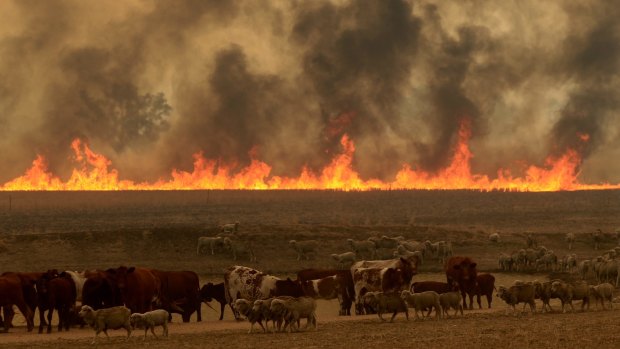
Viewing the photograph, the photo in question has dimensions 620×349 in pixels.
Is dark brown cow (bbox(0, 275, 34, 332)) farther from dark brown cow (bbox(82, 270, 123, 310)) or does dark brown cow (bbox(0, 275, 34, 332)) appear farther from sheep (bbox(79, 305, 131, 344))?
sheep (bbox(79, 305, 131, 344))

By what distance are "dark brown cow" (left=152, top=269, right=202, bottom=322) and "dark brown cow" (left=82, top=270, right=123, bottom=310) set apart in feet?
9.45

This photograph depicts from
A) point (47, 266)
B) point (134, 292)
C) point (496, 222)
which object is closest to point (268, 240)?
point (47, 266)

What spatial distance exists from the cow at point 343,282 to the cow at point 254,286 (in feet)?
5.19

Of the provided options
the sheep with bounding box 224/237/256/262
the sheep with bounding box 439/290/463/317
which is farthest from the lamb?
the sheep with bounding box 224/237/256/262

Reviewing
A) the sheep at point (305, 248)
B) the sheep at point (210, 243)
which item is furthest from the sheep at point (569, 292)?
the sheep at point (210, 243)

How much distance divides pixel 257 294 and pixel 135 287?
436 centimetres

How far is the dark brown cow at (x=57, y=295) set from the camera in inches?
1181

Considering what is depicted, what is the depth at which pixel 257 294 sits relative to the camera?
111 ft

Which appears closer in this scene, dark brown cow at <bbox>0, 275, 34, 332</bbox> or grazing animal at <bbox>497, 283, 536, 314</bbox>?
dark brown cow at <bbox>0, 275, 34, 332</bbox>

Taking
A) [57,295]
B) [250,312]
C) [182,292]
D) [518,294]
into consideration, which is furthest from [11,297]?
[518,294]

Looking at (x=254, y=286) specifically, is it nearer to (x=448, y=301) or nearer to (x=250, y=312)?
(x=250, y=312)

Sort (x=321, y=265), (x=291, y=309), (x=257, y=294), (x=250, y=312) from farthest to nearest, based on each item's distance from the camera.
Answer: (x=321, y=265) < (x=257, y=294) < (x=250, y=312) < (x=291, y=309)

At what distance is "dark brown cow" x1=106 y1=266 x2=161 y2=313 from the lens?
3136 centimetres

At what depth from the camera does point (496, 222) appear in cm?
9800
